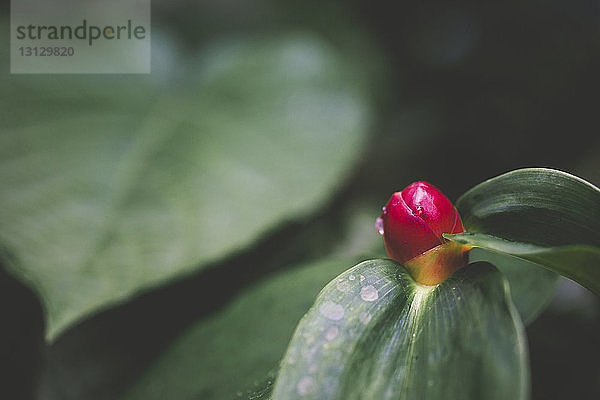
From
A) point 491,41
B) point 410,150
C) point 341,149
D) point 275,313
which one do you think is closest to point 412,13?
point 491,41

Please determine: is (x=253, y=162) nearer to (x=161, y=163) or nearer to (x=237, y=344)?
(x=161, y=163)

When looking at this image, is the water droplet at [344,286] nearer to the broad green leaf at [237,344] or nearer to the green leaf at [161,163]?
the broad green leaf at [237,344]

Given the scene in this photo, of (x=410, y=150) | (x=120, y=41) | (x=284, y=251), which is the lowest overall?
(x=284, y=251)

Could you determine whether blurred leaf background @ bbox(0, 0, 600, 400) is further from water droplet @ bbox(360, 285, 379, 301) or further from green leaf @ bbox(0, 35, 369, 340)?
water droplet @ bbox(360, 285, 379, 301)

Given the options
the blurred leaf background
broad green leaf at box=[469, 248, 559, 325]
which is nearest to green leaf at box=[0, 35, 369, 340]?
the blurred leaf background

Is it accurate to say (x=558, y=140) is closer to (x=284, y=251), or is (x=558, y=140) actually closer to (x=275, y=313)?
(x=284, y=251)
